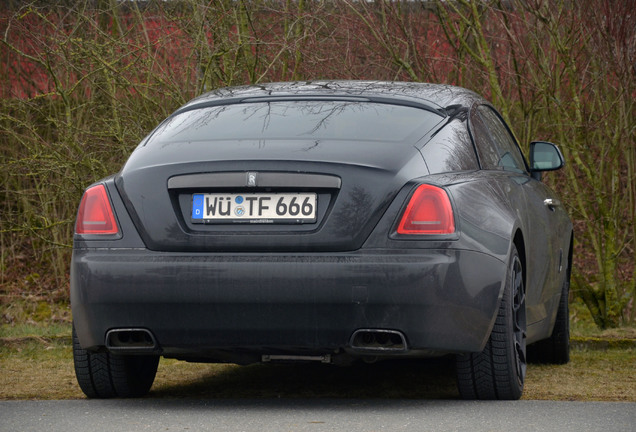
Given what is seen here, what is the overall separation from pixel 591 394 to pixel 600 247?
4.37 meters

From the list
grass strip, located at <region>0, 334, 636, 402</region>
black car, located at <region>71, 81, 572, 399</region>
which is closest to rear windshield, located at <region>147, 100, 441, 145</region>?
black car, located at <region>71, 81, 572, 399</region>

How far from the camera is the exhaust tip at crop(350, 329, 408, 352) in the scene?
4.71 m

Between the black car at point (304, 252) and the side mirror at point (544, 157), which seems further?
the side mirror at point (544, 157)

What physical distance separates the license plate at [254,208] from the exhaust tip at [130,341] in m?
0.54

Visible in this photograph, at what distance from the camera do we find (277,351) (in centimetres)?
485

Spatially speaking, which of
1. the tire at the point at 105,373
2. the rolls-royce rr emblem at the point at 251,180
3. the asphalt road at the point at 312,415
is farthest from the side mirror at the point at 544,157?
the tire at the point at 105,373

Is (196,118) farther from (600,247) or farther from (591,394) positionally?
(600,247)

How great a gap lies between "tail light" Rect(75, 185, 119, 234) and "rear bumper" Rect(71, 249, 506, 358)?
134mm

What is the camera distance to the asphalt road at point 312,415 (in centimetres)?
455

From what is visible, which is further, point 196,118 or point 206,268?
point 196,118

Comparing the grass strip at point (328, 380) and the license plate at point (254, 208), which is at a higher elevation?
the license plate at point (254, 208)

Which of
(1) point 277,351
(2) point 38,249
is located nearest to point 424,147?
(1) point 277,351

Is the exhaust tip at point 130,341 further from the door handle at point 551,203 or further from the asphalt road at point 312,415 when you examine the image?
the door handle at point 551,203

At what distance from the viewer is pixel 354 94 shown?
18.5 ft
